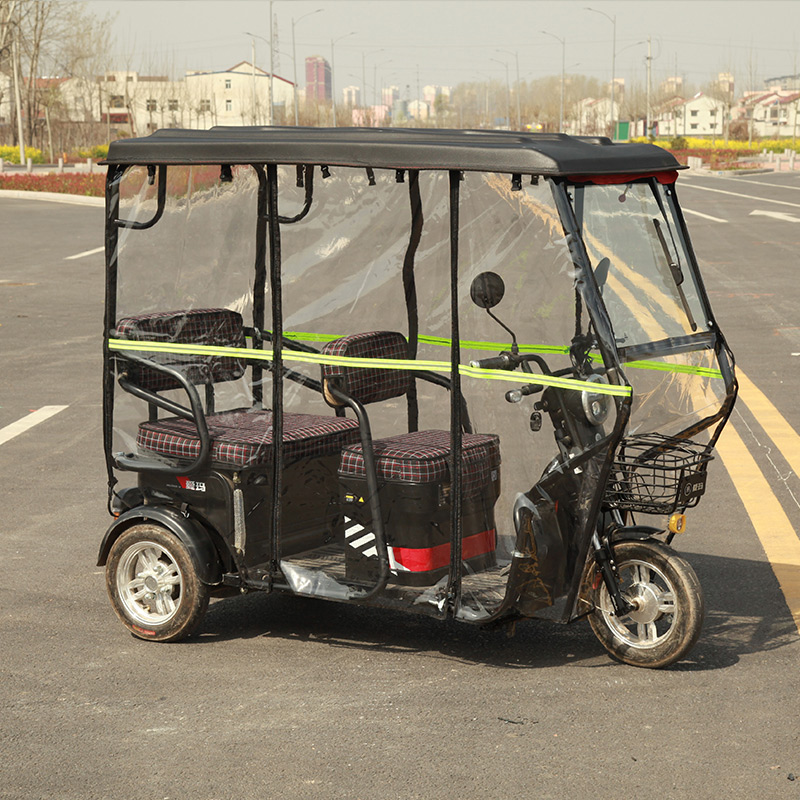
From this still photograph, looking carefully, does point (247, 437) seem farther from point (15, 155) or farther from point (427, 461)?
point (15, 155)

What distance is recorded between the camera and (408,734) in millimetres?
4266

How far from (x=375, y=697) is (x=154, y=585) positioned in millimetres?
1202

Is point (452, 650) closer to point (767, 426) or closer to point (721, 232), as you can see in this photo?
point (767, 426)

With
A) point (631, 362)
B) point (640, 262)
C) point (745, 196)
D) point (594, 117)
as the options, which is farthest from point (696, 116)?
point (631, 362)

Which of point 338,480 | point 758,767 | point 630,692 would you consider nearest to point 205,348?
point 338,480

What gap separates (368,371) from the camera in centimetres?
540

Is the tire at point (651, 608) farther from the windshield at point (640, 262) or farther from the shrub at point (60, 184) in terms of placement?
the shrub at point (60, 184)

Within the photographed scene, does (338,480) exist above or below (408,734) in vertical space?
above

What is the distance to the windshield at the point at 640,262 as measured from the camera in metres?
4.71

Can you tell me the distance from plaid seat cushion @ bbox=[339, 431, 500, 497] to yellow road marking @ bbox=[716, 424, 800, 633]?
1579 mm

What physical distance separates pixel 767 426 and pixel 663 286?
4.64 metres

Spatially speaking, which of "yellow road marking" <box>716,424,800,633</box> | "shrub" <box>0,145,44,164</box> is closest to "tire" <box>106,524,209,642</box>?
"yellow road marking" <box>716,424,800,633</box>

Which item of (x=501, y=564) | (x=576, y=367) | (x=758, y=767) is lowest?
(x=758, y=767)

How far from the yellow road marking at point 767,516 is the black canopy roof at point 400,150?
216 cm
